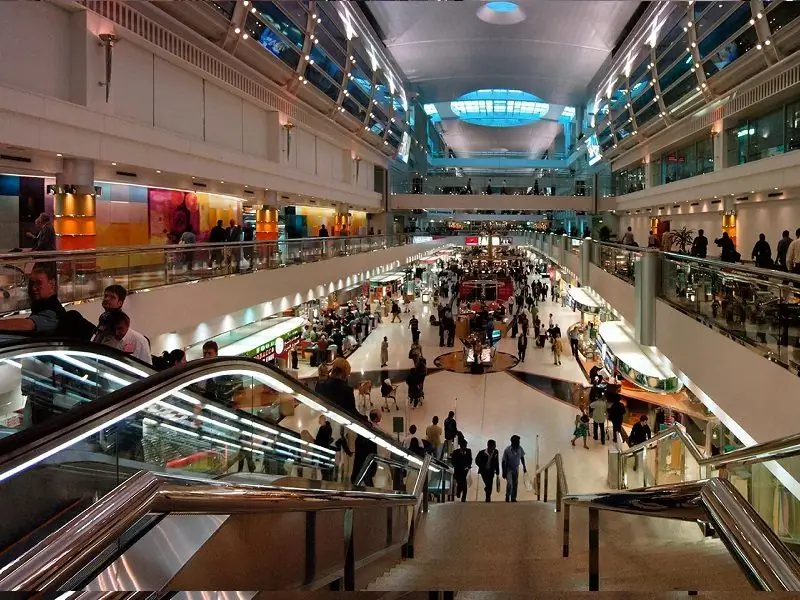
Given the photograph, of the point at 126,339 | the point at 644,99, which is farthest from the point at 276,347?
the point at 644,99

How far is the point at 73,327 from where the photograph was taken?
4461mm

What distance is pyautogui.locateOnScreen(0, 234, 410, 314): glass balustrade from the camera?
5.68m

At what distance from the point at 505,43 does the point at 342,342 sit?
24749 millimetres

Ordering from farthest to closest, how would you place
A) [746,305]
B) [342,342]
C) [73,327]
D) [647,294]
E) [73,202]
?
1. [342,342]
2. [73,202]
3. [647,294]
4. [746,305]
5. [73,327]

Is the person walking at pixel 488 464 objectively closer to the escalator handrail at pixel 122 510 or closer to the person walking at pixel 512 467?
the person walking at pixel 512 467

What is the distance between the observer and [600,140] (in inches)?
1442

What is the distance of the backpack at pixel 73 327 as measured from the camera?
438cm

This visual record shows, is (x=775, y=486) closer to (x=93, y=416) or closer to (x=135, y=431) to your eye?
(x=135, y=431)

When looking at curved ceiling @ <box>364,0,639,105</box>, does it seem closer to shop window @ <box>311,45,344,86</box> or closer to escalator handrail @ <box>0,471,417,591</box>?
shop window @ <box>311,45,344,86</box>

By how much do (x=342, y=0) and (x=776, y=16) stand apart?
49.7 feet

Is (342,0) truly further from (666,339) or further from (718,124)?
(666,339)

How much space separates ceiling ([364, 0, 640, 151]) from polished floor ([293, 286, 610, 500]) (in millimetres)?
18753

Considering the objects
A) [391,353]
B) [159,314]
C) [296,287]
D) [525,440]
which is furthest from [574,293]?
[159,314]

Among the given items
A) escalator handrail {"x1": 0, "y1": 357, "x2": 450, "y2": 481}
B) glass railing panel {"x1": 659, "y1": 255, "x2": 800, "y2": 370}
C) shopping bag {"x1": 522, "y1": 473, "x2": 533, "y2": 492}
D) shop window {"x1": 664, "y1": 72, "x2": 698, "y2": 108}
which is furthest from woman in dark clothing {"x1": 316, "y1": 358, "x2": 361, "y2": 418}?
shop window {"x1": 664, "y1": 72, "x2": 698, "y2": 108}
